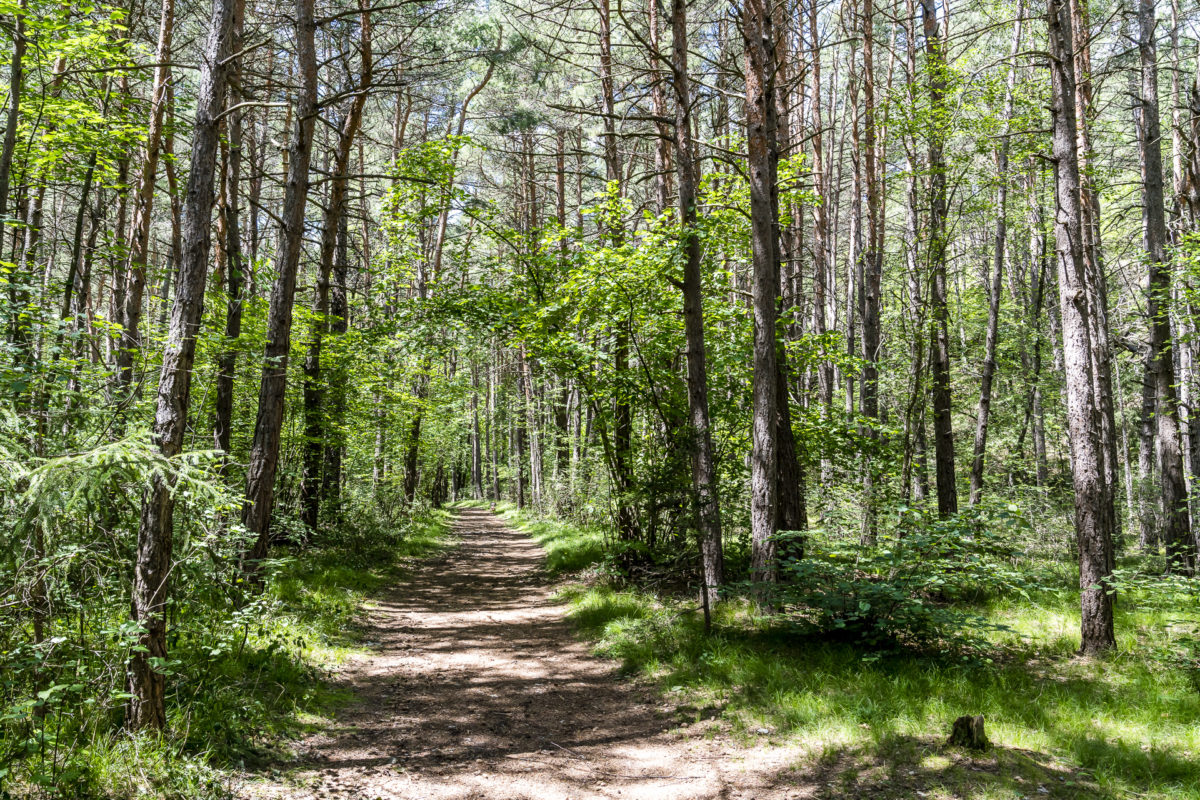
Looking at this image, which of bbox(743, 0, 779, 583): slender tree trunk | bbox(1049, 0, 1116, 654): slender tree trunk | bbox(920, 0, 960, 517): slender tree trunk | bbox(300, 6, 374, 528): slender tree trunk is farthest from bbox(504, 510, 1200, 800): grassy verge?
bbox(300, 6, 374, 528): slender tree trunk

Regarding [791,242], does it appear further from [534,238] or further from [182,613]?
[182,613]

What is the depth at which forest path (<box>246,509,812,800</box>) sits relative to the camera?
4.27 metres

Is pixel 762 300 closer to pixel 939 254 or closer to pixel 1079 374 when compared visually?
pixel 1079 374

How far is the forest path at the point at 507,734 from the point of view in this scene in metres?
4.27

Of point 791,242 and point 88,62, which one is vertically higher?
point 88,62

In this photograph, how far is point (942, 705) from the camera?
15.6ft

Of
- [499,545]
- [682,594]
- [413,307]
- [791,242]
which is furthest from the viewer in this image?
[499,545]

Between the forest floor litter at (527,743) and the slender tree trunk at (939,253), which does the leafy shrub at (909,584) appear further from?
the slender tree trunk at (939,253)

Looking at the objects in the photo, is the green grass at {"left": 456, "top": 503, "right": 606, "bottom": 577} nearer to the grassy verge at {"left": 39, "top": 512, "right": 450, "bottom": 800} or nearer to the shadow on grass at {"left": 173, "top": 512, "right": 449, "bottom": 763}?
the shadow on grass at {"left": 173, "top": 512, "right": 449, "bottom": 763}

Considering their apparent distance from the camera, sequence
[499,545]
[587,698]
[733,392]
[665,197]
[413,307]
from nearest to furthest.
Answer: [587,698] < [733,392] < [413,307] < [665,197] < [499,545]

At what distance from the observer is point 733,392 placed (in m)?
9.47

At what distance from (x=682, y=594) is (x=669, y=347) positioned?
3.44m

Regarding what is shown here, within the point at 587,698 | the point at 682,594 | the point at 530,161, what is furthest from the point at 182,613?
the point at 530,161

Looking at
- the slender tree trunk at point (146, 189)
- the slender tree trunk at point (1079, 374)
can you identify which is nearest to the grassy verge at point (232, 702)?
the slender tree trunk at point (146, 189)
